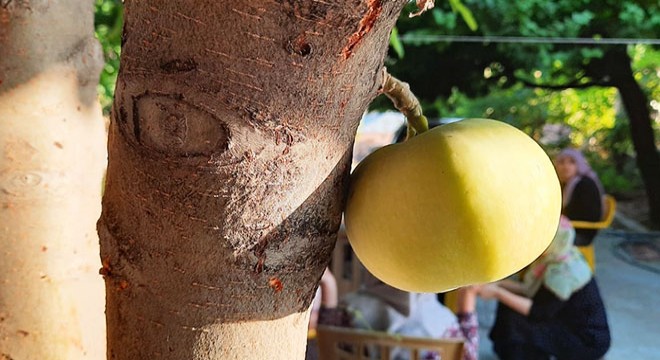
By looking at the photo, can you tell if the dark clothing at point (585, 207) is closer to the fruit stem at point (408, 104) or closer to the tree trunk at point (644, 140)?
the tree trunk at point (644, 140)

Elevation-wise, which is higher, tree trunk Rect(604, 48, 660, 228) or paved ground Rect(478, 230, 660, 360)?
tree trunk Rect(604, 48, 660, 228)

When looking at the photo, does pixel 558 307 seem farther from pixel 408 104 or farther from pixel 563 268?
pixel 408 104

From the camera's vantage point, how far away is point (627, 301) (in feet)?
14.7

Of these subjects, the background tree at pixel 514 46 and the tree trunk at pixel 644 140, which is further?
the tree trunk at pixel 644 140

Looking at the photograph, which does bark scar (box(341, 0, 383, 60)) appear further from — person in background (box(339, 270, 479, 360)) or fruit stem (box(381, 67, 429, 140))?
person in background (box(339, 270, 479, 360))

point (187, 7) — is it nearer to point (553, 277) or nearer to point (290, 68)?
point (290, 68)

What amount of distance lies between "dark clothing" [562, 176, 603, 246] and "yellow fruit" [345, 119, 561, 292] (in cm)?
374

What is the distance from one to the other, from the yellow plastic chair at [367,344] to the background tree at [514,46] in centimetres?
244

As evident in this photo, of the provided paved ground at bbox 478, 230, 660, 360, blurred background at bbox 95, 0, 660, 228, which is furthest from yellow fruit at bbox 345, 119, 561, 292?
paved ground at bbox 478, 230, 660, 360

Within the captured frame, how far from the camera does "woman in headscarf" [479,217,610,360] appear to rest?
2750mm

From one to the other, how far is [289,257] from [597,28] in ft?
16.0

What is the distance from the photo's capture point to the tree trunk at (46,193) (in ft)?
2.77

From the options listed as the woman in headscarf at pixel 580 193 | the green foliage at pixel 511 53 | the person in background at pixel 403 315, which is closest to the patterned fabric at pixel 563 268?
the person in background at pixel 403 315

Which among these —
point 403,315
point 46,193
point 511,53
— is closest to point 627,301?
point 511,53
